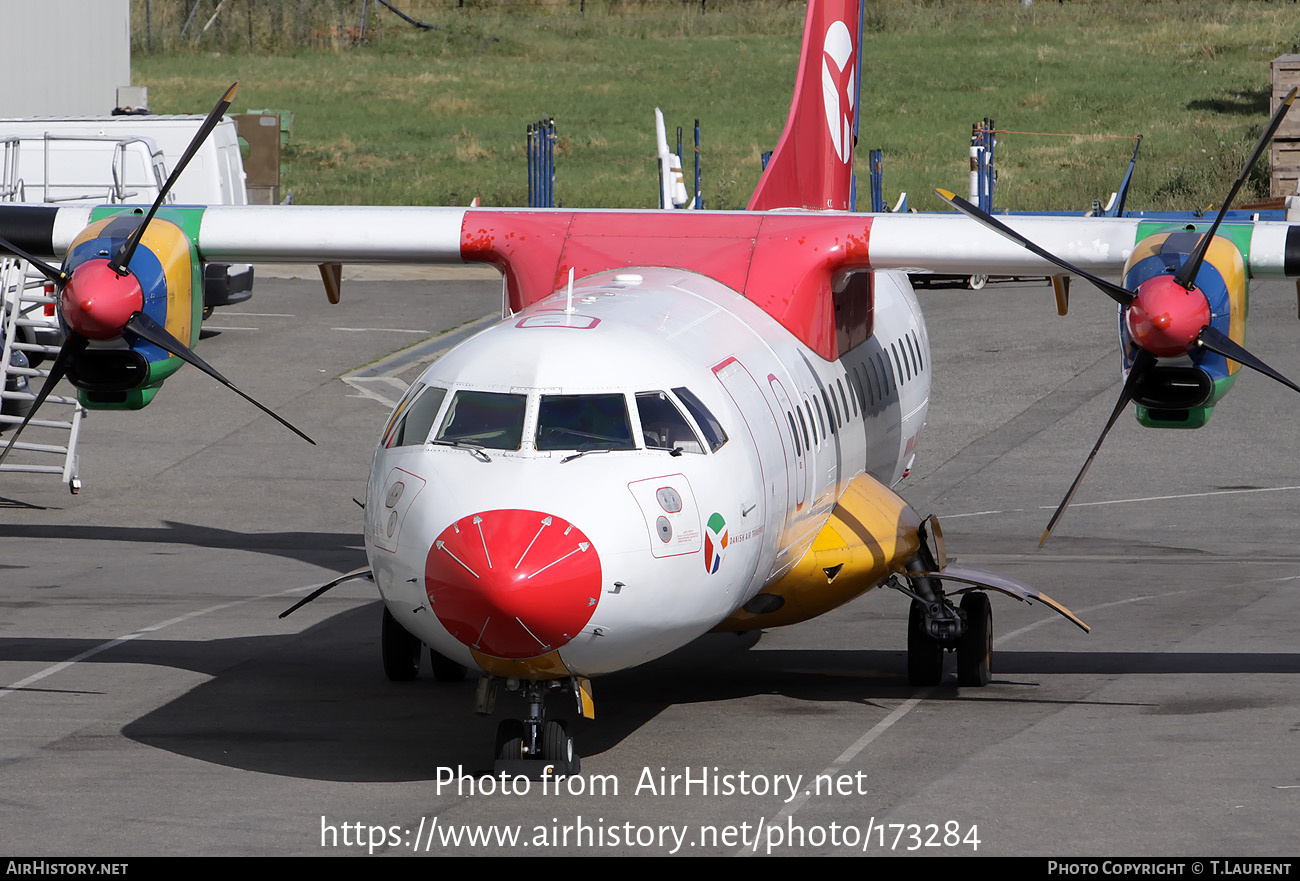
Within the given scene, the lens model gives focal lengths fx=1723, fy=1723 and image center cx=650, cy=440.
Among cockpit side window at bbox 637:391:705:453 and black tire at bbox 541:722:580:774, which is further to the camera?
black tire at bbox 541:722:580:774

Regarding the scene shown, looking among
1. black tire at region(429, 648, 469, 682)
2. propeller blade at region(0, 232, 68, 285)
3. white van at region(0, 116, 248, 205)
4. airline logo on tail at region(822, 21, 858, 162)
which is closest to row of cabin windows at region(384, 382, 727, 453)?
black tire at region(429, 648, 469, 682)

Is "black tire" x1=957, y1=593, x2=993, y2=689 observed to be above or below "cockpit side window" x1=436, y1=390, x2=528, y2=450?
below

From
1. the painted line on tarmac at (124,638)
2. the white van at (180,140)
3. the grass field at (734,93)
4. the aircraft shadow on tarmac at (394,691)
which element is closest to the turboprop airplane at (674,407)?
the aircraft shadow on tarmac at (394,691)

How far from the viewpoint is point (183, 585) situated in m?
17.0

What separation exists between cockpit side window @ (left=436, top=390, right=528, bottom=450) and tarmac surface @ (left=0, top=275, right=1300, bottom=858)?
2.05 meters

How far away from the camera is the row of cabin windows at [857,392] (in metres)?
12.1

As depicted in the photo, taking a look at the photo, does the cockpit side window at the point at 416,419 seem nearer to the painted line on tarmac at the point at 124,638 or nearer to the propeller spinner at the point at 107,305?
the propeller spinner at the point at 107,305

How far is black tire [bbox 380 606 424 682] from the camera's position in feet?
42.0

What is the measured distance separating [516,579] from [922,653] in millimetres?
4910

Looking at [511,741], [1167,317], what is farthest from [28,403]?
[1167,317]

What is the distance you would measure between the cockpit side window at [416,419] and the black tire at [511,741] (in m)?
1.78

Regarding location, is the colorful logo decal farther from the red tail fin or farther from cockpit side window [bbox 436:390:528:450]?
the red tail fin

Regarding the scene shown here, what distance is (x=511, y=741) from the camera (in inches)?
398

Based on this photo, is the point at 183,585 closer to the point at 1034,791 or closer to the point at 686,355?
the point at 686,355
